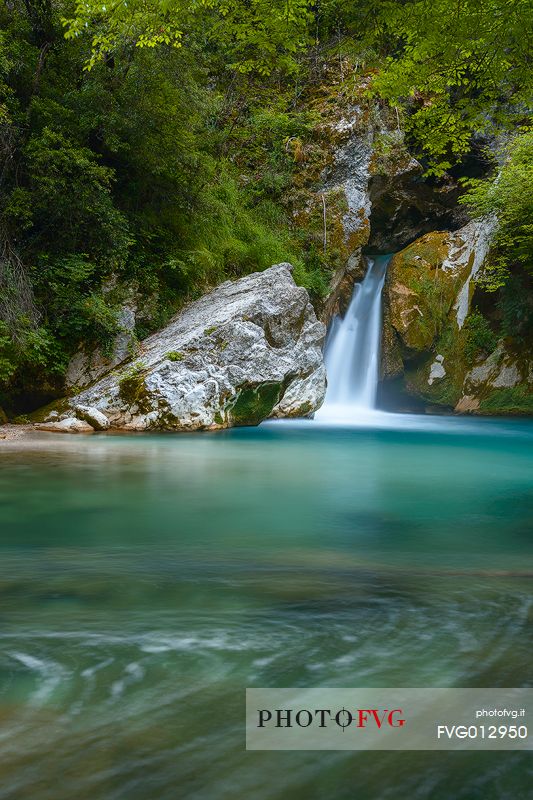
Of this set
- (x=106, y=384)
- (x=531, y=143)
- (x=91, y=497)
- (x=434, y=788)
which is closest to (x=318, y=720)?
(x=434, y=788)

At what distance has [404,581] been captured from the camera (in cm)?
326

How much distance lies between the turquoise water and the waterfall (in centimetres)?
985

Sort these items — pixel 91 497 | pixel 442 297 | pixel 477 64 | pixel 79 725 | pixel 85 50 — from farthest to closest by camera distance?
1. pixel 442 297
2. pixel 85 50
3. pixel 477 64
4. pixel 91 497
5. pixel 79 725

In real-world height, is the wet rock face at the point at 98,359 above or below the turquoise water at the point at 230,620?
above

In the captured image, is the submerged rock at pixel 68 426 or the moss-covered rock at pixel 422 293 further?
the moss-covered rock at pixel 422 293

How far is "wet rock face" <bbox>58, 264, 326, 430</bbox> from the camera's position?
10.6m

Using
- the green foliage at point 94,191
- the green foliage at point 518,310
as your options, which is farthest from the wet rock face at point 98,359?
the green foliage at point 518,310

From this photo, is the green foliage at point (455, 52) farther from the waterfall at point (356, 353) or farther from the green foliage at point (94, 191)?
the waterfall at point (356, 353)

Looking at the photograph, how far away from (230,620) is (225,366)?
8.64 metres

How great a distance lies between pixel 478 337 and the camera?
16.3 metres

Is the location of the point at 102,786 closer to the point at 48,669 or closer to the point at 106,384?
the point at 48,669

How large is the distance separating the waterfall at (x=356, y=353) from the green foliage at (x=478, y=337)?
2.48 m

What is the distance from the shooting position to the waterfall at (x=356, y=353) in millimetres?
16281

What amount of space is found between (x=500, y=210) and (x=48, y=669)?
52.4 ft
